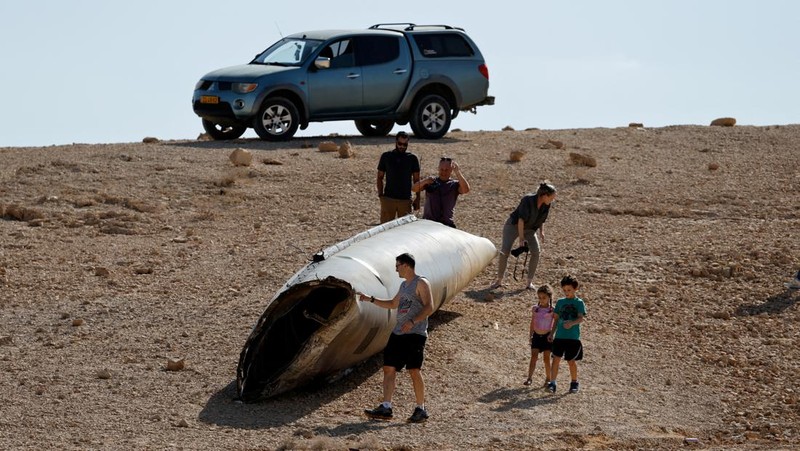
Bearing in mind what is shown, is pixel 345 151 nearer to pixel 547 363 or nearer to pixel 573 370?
pixel 547 363

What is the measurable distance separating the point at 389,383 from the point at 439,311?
398cm

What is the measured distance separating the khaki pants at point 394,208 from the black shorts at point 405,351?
486cm

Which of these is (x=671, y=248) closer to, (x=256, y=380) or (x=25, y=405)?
(x=256, y=380)

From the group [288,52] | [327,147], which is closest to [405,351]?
[327,147]

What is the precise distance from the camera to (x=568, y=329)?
1427 cm

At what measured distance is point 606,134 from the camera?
29109 millimetres

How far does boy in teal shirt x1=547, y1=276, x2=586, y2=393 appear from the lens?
560 inches

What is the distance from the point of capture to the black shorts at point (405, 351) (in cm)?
1310

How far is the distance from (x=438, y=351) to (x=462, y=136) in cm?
1356

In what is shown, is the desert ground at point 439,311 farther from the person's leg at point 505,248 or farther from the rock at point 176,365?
the person's leg at point 505,248

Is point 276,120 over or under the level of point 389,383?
over

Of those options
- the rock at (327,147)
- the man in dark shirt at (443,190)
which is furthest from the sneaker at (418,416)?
the rock at (327,147)

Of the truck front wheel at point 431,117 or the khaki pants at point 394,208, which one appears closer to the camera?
the khaki pants at point 394,208

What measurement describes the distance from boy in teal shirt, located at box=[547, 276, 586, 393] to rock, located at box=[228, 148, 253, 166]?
1064cm
